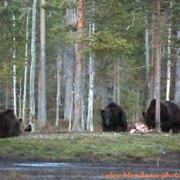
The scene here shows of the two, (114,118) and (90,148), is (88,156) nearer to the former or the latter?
(90,148)

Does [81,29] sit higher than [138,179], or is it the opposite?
[81,29]

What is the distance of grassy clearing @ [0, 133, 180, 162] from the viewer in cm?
1786

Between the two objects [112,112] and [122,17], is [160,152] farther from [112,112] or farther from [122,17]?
[122,17]

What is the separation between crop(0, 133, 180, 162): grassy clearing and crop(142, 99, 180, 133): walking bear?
4.51 meters

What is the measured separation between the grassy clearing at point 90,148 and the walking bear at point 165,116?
4.51m

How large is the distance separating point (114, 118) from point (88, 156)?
29.0 feet

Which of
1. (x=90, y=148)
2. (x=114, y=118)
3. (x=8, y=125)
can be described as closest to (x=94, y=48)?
(x=114, y=118)

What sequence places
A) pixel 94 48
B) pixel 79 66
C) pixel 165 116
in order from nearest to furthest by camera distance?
1. pixel 94 48
2. pixel 79 66
3. pixel 165 116

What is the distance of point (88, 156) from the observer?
58.9 feet

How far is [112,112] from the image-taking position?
26.7 m

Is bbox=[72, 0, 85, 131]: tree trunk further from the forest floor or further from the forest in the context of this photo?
the forest floor

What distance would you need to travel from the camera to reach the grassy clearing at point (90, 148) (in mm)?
17859

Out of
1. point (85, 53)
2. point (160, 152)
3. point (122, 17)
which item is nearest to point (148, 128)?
point (85, 53)

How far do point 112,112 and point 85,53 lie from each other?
407 centimetres
